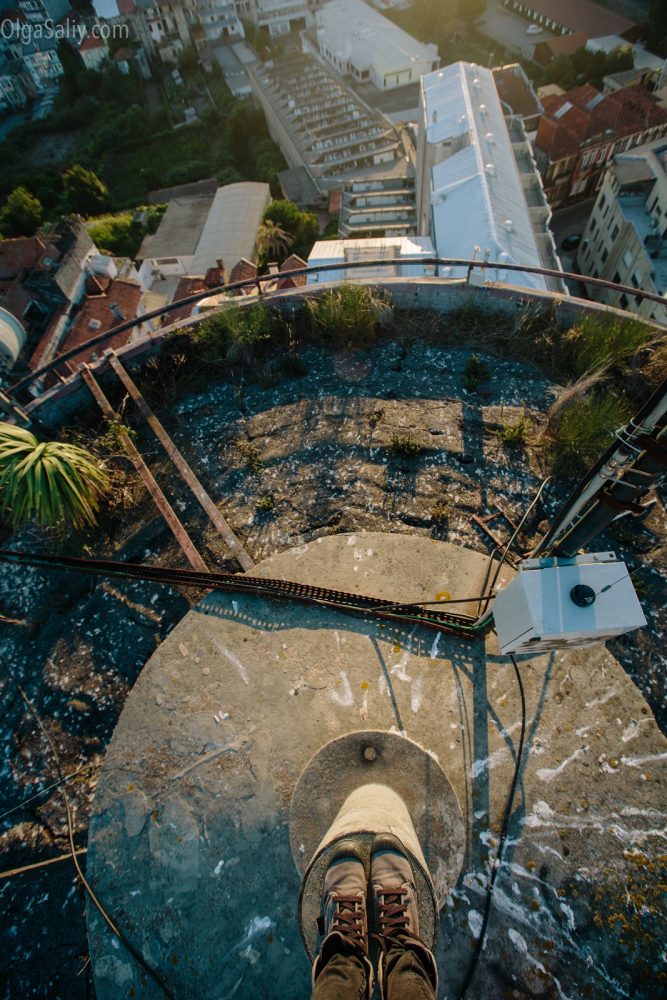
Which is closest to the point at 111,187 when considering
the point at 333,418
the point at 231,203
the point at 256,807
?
the point at 231,203

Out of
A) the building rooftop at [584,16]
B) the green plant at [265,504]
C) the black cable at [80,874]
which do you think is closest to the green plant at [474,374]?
the green plant at [265,504]

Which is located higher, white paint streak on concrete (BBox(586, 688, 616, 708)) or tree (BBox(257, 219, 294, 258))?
white paint streak on concrete (BBox(586, 688, 616, 708))

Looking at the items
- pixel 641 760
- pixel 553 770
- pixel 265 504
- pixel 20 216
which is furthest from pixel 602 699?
pixel 20 216

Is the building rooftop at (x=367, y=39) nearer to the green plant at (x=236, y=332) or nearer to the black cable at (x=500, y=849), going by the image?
the green plant at (x=236, y=332)

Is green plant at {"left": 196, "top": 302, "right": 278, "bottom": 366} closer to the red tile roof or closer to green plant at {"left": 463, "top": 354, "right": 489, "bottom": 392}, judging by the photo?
green plant at {"left": 463, "top": 354, "right": 489, "bottom": 392}

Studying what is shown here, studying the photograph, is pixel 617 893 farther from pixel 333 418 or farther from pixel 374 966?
pixel 333 418

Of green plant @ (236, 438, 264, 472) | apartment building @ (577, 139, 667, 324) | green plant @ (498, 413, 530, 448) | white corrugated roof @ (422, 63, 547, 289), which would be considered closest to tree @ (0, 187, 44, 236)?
white corrugated roof @ (422, 63, 547, 289)
